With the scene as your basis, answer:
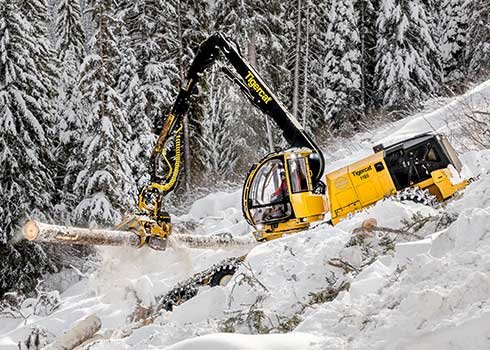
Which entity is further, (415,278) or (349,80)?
(349,80)

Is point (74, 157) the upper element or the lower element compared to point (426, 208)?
upper

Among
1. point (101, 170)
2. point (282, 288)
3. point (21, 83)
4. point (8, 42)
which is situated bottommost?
point (282, 288)

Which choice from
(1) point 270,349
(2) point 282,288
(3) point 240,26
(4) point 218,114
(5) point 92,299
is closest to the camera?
(1) point 270,349

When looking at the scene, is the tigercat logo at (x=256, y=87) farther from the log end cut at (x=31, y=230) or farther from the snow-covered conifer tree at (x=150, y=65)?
the snow-covered conifer tree at (x=150, y=65)

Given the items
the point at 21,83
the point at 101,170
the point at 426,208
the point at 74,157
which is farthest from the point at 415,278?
the point at 74,157

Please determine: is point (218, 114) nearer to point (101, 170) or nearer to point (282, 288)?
point (101, 170)

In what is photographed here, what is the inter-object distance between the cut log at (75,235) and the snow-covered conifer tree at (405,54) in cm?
2266

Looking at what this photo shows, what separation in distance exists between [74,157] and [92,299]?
50.7 ft

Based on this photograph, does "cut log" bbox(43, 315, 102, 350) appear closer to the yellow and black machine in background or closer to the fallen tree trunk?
the fallen tree trunk

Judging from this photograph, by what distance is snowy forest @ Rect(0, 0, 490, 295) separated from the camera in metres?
20.0

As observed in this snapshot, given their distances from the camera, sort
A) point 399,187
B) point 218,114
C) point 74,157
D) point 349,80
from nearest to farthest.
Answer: point 399,187 < point 74,157 < point 218,114 < point 349,80

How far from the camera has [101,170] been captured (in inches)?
797

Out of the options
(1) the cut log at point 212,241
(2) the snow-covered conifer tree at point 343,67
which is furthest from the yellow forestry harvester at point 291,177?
(2) the snow-covered conifer tree at point 343,67

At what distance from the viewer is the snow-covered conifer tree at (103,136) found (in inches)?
780
